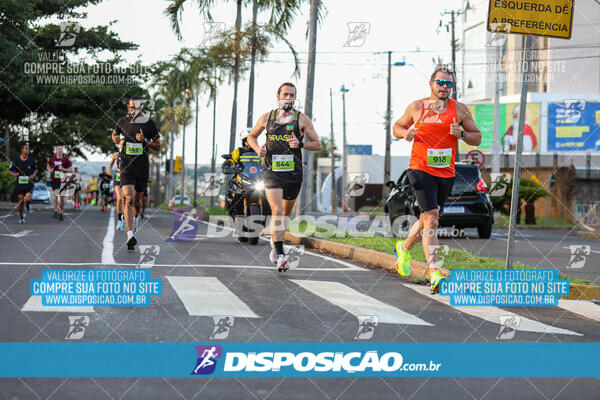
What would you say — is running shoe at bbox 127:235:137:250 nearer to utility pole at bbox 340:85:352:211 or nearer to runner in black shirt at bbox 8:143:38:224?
runner in black shirt at bbox 8:143:38:224

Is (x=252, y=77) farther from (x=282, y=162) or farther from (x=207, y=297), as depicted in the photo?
(x=207, y=297)

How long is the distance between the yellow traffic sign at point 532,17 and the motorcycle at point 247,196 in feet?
16.9

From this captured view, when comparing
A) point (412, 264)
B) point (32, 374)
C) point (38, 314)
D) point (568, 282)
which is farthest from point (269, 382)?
point (412, 264)

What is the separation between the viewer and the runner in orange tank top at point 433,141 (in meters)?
7.03

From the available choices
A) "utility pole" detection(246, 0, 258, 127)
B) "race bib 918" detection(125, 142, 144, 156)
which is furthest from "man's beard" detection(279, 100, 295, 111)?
"utility pole" detection(246, 0, 258, 127)

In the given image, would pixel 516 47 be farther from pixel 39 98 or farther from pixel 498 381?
pixel 498 381

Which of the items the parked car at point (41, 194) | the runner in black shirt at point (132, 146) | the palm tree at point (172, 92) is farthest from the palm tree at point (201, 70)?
the parked car at point (41, 194)

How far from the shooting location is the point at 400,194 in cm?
1619

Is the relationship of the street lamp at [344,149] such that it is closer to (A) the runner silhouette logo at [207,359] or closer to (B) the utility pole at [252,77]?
(B) the utility pole at [252,77]

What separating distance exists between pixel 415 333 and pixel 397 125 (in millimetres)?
2634

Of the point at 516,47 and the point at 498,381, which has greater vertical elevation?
the point at 516,47

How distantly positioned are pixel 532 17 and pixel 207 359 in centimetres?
555

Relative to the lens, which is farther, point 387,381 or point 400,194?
point 400,194

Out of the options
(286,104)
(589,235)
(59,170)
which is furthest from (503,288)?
(589,235)
